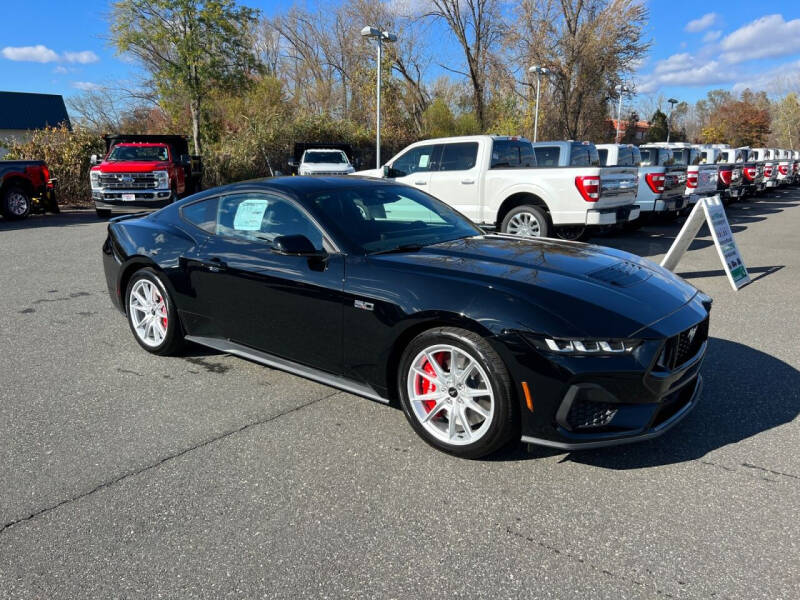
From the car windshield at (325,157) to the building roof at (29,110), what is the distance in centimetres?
3920

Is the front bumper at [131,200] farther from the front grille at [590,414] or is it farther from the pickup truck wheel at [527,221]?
the front grille at [590,414]

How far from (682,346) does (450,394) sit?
4.06 feet

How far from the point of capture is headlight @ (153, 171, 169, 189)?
1546 centimetres

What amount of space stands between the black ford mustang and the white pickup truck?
17.3 feet

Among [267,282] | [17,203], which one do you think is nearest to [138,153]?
[17,203]

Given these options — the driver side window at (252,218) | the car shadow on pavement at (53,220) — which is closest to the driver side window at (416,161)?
the driver side window at (252,218)

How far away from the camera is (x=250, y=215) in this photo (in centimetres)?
435

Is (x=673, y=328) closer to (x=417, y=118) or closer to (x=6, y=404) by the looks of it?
(x=6, y=404)

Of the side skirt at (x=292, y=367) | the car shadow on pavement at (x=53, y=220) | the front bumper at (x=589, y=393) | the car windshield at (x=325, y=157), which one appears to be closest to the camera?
the front bumper at (x=589, y=393)

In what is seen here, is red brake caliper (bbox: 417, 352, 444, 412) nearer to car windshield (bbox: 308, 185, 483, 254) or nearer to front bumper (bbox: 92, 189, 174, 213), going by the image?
car windshield (bbox: 308, 185, 483, 254)

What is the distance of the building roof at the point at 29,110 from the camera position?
5144 cm

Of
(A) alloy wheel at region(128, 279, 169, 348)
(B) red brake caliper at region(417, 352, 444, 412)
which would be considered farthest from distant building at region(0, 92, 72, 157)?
(B) red brake caliper at region(417, 352, 444, 412)

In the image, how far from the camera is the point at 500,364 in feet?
9.89

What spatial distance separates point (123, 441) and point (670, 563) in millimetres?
2864
